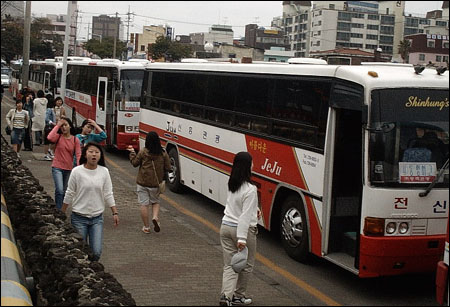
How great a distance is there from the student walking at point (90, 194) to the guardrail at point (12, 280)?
763mm

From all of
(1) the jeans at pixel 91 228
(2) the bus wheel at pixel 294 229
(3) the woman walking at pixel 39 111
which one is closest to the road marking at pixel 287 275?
(2) the bus wheel at pixel 294 229

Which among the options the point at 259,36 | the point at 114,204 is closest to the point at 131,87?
the point at 114,204

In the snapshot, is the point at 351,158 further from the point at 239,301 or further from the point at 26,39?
the point at 26,39

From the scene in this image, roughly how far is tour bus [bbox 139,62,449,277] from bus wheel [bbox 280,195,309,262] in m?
0.01

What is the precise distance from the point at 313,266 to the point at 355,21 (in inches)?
3976

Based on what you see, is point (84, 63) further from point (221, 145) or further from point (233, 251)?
point (233, 251)

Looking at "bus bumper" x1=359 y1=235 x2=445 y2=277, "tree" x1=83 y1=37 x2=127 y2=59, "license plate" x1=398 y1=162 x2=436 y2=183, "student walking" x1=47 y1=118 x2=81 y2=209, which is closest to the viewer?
"bus bumper" x1=359 y1=235 x2=445 y2=277

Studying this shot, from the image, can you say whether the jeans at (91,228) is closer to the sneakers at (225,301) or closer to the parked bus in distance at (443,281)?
the sneakers at (225,301)

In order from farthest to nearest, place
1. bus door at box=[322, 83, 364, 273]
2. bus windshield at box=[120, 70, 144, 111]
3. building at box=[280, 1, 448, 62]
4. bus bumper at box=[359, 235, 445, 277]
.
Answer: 1. building at box=[280, 1, 448, 62]
2. bus windshield at box=[120, 70, 144, 111]
3. bus door at box=[322, 83, 364, 273]
4. bus bumper at box=[359, 235, 445, 277]

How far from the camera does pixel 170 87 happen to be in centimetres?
1391

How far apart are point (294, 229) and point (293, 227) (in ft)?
0.11

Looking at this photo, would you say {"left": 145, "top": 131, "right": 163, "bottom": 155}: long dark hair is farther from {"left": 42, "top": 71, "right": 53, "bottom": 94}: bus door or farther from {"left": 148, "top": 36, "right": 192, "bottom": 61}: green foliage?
{"left": 42, "top": 71, "right": 53, "bottom": 94}: bus door

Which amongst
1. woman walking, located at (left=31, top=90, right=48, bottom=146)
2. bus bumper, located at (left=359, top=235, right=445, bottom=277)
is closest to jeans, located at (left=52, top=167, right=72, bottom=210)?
bus bumper, located at (left=359, top=235, right=445, bottom=277)

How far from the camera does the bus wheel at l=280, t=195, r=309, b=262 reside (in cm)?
834
